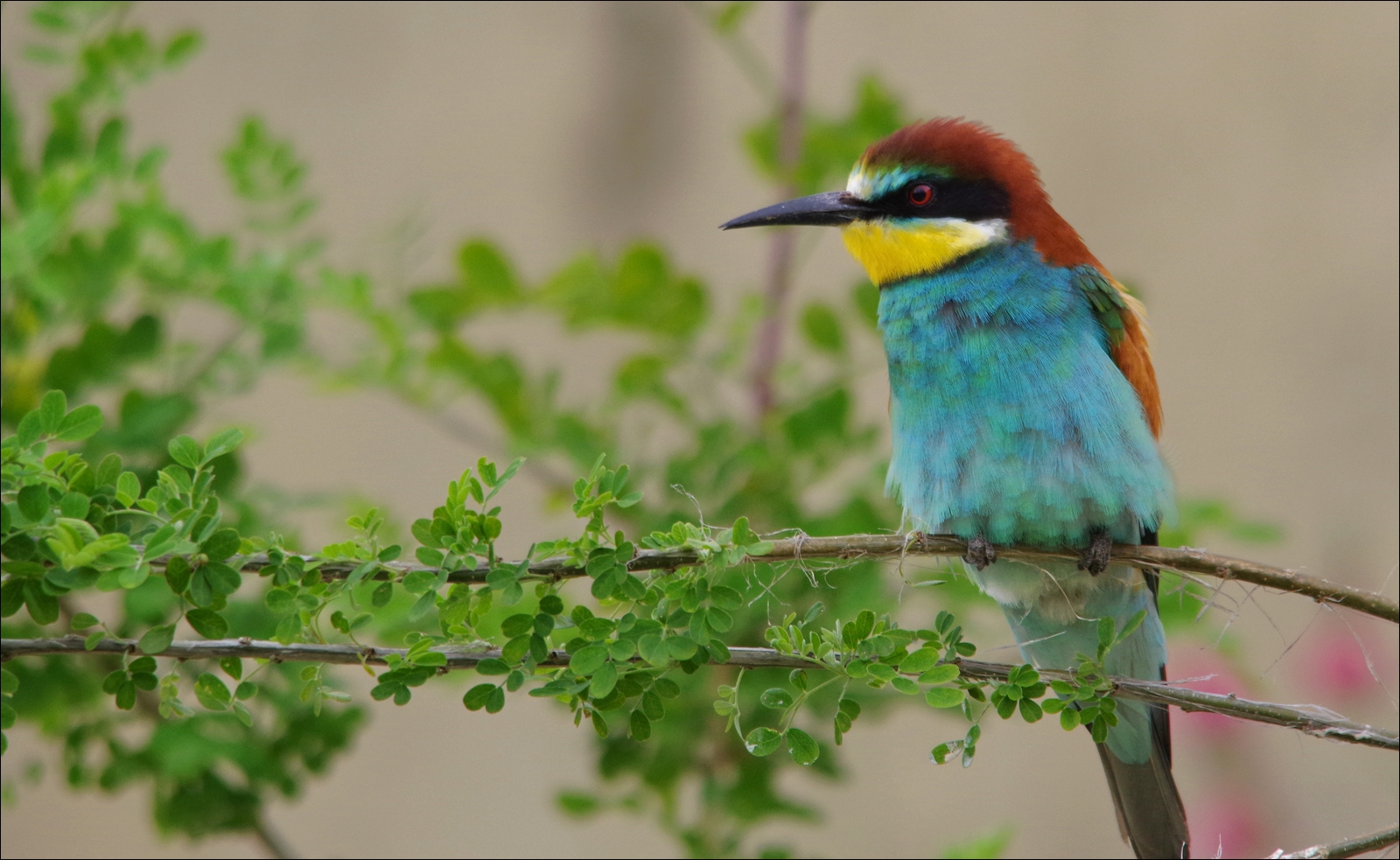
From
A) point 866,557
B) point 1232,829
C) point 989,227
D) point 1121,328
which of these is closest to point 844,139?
point 989,227

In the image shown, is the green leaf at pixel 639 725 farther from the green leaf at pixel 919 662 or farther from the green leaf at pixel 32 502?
the green leaf at pixel 32 502

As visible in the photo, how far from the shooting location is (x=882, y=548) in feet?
2.26

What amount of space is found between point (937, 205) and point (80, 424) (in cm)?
71

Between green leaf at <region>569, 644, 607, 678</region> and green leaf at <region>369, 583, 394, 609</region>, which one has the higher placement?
green leaf at <region>369, 583, 394, 609</region>

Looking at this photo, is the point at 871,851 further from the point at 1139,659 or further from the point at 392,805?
the point at 1139,659

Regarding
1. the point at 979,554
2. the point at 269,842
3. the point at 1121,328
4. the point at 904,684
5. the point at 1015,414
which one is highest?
the point at 1121,328

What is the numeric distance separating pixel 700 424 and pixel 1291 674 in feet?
4.40

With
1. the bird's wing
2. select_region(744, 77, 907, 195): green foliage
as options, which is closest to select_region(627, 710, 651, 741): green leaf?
the bird's wing

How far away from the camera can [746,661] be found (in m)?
0.67

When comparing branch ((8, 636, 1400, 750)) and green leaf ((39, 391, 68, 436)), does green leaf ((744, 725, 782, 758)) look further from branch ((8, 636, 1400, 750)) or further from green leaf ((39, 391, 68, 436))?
green leaf ((39, 391, 68, 436))

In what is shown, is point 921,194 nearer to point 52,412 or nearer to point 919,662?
point 919,662

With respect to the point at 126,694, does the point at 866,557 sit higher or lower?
higher

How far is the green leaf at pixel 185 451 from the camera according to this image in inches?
25.4

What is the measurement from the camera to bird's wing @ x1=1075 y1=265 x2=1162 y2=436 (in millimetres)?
1073
